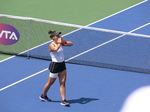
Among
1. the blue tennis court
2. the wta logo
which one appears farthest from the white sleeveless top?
the wta logo

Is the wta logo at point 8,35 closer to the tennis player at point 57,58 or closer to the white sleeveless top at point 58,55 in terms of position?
the tennis player at point 57,58

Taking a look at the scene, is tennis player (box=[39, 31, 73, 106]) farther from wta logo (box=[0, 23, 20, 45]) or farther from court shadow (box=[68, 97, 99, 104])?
wta logo (box=[0, 23, 20, 45])

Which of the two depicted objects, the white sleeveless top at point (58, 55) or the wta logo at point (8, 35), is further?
the wta logo at point (8, 35)

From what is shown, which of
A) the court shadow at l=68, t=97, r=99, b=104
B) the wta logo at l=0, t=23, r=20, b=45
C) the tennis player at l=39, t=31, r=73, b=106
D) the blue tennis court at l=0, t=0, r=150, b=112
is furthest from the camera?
the wta logo at l=0, t=23, r=20, b=45

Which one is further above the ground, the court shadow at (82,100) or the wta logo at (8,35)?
the wta logo at (8,35)

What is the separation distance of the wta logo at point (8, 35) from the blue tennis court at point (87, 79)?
0.63 meters

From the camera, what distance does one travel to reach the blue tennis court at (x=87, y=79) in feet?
44.4

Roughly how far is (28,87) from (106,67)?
2.89 m

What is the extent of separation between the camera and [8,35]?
55.0 feet

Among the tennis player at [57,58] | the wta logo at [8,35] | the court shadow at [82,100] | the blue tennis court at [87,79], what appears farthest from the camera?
the wta logo at [8,35]

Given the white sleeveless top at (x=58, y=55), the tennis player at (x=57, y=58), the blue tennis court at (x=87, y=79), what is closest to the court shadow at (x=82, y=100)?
the blue tennis court at (x=87, y=79)

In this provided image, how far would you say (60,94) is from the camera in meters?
14.0

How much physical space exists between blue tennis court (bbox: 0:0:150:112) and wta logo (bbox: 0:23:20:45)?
63cm

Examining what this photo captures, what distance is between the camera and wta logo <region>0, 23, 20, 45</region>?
1661 cm
